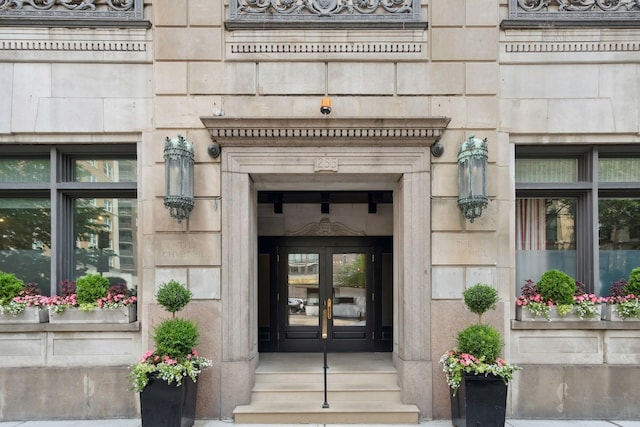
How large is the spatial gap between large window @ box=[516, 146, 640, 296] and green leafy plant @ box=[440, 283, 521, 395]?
159cm

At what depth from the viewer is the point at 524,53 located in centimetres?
673

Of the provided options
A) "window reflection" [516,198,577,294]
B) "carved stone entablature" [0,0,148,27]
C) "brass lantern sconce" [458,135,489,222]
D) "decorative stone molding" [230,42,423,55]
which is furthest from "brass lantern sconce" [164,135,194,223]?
"window reflection" [516,198,577,294]

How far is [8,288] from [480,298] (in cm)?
742

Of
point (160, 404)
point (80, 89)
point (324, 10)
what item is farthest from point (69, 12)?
point (160, 404)

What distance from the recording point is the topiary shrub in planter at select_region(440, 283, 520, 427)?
569 centimetres

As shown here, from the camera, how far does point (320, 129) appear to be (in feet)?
21.3

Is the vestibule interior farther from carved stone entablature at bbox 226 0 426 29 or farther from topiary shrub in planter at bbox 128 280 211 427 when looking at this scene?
carved stone entablature at bbox 226 0 426 29

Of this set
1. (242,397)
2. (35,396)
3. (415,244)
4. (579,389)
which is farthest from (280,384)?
(579,389)

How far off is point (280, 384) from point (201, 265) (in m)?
2.43

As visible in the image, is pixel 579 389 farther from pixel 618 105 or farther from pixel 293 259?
pixel 293 259

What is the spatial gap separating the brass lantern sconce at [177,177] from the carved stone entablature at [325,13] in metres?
2.23

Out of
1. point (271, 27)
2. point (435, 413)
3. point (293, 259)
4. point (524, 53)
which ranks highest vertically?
point (271, 27)

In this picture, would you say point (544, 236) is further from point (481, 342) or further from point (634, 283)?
point (481, 342)

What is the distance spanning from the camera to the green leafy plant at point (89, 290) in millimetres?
6520
